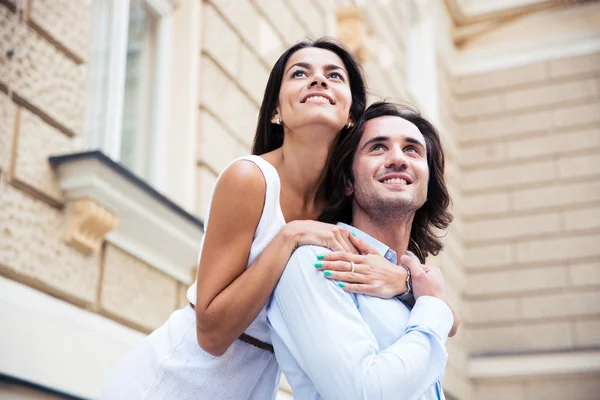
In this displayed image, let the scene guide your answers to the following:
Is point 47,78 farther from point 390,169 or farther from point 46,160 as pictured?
point 390,169

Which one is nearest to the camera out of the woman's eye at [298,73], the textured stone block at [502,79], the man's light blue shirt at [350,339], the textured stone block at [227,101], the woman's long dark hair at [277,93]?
the man's light blue shirt at [350,339]

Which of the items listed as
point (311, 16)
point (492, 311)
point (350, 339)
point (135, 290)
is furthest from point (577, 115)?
point (350, 339)

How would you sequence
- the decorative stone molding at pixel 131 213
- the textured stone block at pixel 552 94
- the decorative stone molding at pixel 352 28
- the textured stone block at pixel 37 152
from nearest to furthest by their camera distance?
the textured stone block at pixel 37 152
the decorative stone molding at pixel 131 213
the decorative stone molding at pixel 352 28
the textured stone block at pixel 552 94

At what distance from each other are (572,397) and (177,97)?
19.9ft

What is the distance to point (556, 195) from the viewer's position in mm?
10047

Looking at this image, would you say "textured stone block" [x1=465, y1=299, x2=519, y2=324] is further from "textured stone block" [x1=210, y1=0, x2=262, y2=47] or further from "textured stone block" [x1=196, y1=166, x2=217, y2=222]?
"textured stone block" [x1=196, y1=166, x2=217, y2=222]

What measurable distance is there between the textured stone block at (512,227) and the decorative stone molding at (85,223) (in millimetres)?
6961

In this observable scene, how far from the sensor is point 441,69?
1052 cm

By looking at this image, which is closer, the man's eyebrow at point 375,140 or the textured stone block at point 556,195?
the man's eyebrow at point 375,140

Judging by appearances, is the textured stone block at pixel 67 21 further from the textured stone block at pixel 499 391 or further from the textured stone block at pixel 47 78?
the textured stone block at pixel 499 391

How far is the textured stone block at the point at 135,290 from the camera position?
408 cm

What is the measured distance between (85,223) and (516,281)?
22.8ft

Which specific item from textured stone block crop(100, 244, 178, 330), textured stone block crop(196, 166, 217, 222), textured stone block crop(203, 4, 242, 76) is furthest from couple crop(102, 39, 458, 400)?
textured stone block crop(203, 4, 242, 76)

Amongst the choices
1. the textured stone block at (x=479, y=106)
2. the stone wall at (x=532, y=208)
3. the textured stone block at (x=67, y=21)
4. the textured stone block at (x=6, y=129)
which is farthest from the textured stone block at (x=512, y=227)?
the textured stone block at (x=6, y=129)
